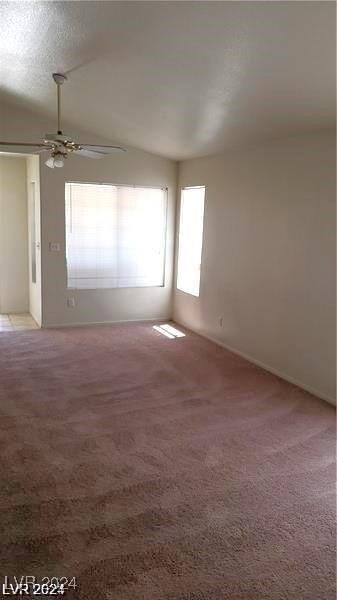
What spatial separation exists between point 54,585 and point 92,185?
195 inches

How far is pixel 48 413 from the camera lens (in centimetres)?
355

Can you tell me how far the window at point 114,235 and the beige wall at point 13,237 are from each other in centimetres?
114

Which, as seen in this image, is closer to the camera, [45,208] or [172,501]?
[172,501]

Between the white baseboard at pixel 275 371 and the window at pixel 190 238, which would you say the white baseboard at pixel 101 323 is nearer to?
the window at pixel 190 238

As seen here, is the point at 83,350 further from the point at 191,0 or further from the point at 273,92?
the point at 191,0

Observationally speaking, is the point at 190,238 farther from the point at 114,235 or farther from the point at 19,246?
the point at 19,246

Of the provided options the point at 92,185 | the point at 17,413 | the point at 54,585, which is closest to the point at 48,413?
the point at 17,413

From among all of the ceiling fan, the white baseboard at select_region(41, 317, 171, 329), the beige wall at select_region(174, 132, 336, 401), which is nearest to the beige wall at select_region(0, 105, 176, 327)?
the white baseboard at select_region(41, 317, 171, 329)

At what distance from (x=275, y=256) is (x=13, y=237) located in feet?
13.4

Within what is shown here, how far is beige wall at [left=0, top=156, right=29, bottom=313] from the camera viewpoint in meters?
6.42

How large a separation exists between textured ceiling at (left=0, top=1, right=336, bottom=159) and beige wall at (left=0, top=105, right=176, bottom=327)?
0.70 metres

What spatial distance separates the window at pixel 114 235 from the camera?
5.96 m

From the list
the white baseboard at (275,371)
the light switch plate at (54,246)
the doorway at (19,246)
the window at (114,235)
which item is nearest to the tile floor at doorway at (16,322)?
the doorway at (19,246)

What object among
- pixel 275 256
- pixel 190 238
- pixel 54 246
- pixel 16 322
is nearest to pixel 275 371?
pixel 275 256
